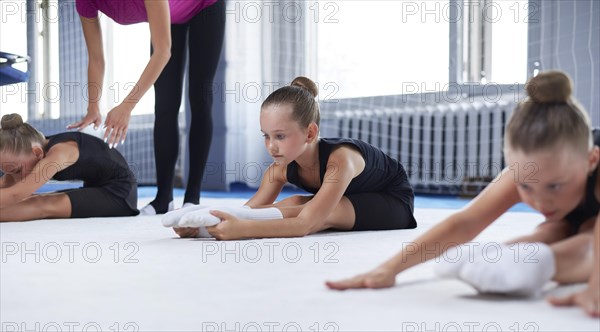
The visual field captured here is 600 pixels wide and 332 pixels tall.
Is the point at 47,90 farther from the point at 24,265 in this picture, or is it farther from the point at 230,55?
the point at 24,265

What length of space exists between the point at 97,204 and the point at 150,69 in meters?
0.48

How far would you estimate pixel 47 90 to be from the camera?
18.0 ft

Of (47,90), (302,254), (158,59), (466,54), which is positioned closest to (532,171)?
(302,254)

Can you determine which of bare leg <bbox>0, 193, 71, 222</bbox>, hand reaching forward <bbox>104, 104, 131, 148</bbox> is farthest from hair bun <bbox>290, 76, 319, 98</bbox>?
bare leg <bbox>0, 193, 71, 222</bbox>

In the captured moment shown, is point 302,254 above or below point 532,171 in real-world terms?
below

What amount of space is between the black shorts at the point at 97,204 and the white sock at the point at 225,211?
0.74m

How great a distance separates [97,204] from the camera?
1963 millimetres

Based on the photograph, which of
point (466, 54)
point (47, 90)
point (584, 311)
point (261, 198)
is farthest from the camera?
point (47, 90)

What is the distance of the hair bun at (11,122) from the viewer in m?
1.78

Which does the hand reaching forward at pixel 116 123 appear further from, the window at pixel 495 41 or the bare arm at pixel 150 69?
the window at pixel 495 41

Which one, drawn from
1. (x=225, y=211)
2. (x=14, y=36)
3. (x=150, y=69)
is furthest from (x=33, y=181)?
(x=14, y=36)

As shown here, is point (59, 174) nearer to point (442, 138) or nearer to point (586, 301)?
point (586, 301)

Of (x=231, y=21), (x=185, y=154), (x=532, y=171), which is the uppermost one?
(x=231, y=21)

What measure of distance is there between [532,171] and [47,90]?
211 inches
